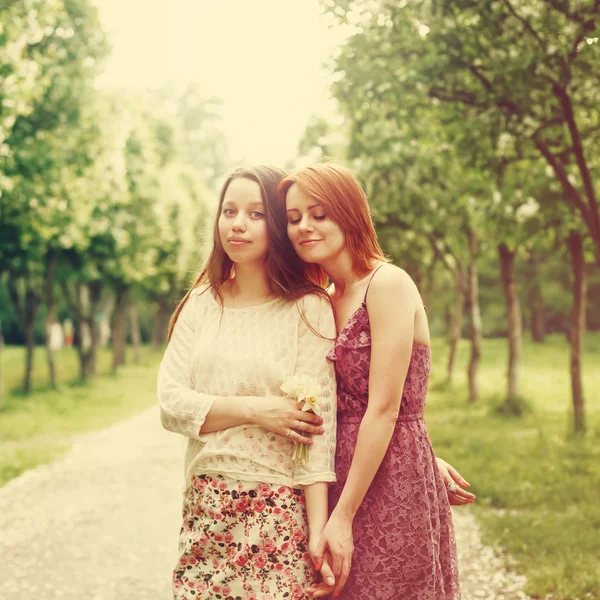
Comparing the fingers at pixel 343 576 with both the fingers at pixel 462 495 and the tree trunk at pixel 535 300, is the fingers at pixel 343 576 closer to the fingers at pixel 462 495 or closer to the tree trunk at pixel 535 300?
the fingers at pixel 462 495

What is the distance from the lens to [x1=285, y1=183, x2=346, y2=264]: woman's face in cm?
272

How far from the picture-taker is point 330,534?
247cm

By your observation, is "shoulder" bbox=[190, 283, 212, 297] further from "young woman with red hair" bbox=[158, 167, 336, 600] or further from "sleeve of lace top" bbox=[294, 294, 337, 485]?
"sleeve of lace top" bbox=[294, 294, 337, 485]

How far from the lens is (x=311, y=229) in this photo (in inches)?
107

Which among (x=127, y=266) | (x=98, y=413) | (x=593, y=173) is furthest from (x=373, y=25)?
(x=127, y=266)

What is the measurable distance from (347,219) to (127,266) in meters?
19.0

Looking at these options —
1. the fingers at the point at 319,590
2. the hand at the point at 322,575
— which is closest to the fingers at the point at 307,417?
the hand at the point at 322,575

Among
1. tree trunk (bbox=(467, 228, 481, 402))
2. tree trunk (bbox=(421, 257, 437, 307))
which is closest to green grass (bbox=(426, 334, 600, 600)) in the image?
tree trunk (bbox=(467, 228, 481, 402))

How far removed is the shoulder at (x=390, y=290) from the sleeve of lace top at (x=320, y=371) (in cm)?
22

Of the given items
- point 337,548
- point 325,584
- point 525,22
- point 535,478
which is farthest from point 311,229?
point 535,478

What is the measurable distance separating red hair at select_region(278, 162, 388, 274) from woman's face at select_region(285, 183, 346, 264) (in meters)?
0.02

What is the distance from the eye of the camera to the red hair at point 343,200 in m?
2.71

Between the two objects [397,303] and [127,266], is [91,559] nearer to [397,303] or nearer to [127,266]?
[397,303]

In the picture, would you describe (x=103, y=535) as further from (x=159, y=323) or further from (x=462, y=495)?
(x=159, y=323)
